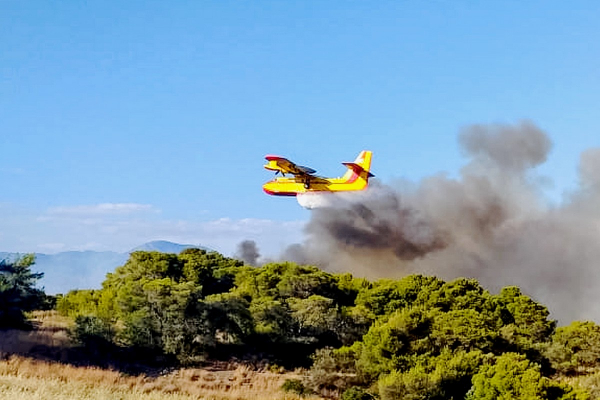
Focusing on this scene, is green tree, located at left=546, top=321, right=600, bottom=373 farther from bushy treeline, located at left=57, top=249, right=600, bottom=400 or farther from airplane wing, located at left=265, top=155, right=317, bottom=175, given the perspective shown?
airplane wing, located at left=265, top=155, right=317, bottom=175

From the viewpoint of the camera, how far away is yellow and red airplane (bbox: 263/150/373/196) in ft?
170

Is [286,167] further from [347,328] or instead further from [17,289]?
[17,289]

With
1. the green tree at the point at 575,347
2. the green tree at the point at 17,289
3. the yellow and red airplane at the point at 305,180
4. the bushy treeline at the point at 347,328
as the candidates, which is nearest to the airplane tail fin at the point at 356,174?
the yellow and red airplane at the point at 305,180

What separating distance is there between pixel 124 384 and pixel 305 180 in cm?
2701

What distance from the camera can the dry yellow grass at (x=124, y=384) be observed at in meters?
22.2

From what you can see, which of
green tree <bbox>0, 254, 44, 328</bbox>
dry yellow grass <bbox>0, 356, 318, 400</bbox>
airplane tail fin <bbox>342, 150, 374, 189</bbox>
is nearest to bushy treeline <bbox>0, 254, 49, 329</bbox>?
green tree <bbox>0, 254, 44, 328</bbox>

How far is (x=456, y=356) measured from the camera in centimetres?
3491

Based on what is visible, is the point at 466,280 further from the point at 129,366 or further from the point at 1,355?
the point at 1,355

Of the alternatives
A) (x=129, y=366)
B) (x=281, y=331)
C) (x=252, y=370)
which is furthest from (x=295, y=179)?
(x=129, y=366)

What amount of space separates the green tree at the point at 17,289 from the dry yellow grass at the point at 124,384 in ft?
33.6

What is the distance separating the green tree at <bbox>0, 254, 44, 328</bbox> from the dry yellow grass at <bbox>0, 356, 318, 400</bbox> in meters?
10.2

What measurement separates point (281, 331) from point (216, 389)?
10.5 metres

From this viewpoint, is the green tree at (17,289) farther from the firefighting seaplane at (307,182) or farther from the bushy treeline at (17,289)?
the firefighting seaplane at (307,182)

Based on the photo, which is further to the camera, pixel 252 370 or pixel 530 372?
pixel 252 370
